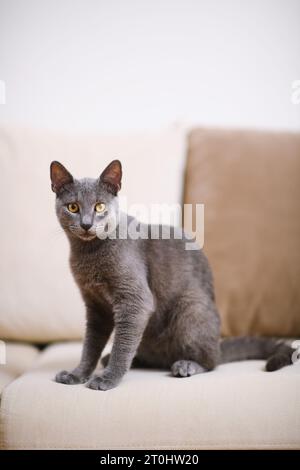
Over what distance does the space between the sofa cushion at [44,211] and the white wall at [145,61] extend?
0.15 meters

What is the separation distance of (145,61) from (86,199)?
94 centimetres

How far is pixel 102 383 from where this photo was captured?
1129 mm

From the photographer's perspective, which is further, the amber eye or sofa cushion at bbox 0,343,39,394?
sofa cushion at bbox 0,343,39,394

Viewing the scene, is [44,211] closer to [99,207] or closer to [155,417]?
[99,207]

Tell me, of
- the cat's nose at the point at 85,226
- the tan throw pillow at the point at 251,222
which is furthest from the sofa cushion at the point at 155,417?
the tan throw pillow at the point at 251,222

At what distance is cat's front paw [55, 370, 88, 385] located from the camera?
1.19m

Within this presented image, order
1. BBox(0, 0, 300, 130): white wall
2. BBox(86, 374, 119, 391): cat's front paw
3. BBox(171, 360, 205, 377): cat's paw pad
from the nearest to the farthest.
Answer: BBox(86, 374, 119, 391): cat's front paw → BBox(171, 360, 205, 377): cat's paw pad → BBox(0, 0, 300, 130): white wall

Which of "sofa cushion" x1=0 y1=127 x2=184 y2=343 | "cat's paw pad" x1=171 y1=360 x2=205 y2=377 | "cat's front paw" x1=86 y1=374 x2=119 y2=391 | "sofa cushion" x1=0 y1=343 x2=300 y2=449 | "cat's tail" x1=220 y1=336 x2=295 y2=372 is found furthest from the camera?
"sofa cushion" x1=0 y1=127 x2=184 y2=343

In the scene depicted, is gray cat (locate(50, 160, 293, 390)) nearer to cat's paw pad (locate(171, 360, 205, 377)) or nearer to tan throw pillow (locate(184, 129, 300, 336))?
cat's paw pad (locate(171, 360, 205, 377))


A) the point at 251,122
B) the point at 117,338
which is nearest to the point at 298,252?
the point at 251,122

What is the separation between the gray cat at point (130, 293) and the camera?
1175mm

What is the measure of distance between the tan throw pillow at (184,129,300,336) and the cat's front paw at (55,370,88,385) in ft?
2.02

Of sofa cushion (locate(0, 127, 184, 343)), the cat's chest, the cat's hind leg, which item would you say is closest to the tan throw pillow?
sofa cushion (locate(0, 127, 184, 343))

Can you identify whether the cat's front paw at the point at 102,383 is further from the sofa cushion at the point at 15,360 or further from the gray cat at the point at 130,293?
the sofa cushion at the point at 15,360
